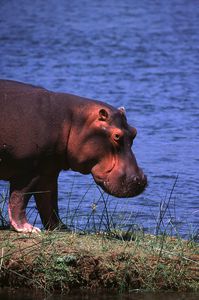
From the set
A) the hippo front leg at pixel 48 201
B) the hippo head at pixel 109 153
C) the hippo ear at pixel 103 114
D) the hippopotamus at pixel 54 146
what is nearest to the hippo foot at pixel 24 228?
the hippopotamus at pixel 54 146

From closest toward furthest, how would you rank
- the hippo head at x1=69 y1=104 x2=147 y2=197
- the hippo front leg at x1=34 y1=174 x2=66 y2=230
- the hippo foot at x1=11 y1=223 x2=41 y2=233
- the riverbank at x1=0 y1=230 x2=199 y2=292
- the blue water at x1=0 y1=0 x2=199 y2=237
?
1. the riverbank at x1=0 y1=230 x2=199 y2=292
2. the hippo foot at x1=11 y1=223 x2=41 y2=233
3. the hippo head at x1=69 y1=104 x2=147 y2=197
4. the hippo front leg at x1=34 y1=174 x2=66 y2=230
5. the blue water at x1=0 y1=0 x2=199 y2=237

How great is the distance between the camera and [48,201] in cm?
949

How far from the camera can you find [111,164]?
9.23 metres

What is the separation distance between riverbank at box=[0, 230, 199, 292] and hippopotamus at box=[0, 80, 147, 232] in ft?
1.97

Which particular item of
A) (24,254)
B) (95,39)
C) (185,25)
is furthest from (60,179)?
(185,25)

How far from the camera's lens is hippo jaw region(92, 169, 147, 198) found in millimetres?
9188

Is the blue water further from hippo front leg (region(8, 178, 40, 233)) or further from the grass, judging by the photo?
the grass

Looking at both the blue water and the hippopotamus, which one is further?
the blue water

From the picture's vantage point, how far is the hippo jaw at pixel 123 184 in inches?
362

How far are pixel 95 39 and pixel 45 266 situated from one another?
1774 cm

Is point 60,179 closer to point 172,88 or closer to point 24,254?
point 24,254

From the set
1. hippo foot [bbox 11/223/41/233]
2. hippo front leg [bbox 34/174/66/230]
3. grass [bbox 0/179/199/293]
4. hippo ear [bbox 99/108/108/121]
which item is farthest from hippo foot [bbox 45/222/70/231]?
hippo ear [bbox 99/108/108/121]

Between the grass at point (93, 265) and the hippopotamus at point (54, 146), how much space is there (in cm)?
52

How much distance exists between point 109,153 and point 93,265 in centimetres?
112
